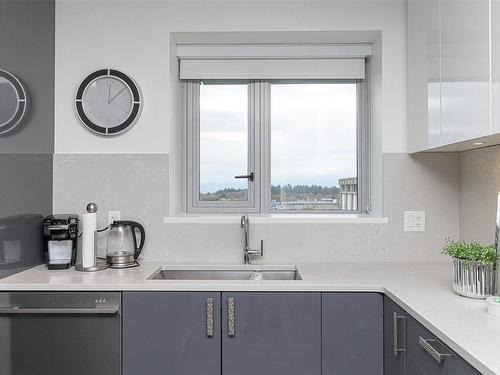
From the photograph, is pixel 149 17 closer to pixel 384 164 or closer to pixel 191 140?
pixel 191 140

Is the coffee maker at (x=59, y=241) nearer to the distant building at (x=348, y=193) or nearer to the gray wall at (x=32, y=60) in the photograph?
the gray wall at (x=32, y=60)

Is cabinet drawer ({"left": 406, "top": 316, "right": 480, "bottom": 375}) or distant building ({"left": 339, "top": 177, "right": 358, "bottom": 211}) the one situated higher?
distant building ({"left": 339, "top": 177, "right": 358, "bottom": 211})

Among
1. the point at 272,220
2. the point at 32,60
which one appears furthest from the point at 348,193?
the point at 32,60

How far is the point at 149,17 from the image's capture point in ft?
7.98

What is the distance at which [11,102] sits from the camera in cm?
204

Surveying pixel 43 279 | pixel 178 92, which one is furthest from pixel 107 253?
pixel 178 92

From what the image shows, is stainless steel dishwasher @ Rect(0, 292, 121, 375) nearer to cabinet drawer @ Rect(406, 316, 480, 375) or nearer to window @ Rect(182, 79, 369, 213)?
window @ Rect(182, 79, 369, 213)

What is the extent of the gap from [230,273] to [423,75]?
1.45m

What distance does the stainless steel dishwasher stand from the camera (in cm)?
182

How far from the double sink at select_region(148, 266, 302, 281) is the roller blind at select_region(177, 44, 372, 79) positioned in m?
1.18

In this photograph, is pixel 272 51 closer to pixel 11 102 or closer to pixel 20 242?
pixel 11 102

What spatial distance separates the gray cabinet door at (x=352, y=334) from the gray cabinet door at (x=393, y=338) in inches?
1.5

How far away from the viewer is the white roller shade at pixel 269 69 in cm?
259

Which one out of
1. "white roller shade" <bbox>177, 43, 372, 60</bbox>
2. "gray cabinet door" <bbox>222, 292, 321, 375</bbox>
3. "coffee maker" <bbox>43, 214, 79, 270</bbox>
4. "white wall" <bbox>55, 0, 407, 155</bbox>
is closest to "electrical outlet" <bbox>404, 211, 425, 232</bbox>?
"gray cabinet door" <bbox>222, 292, 321, 375</bbox>
